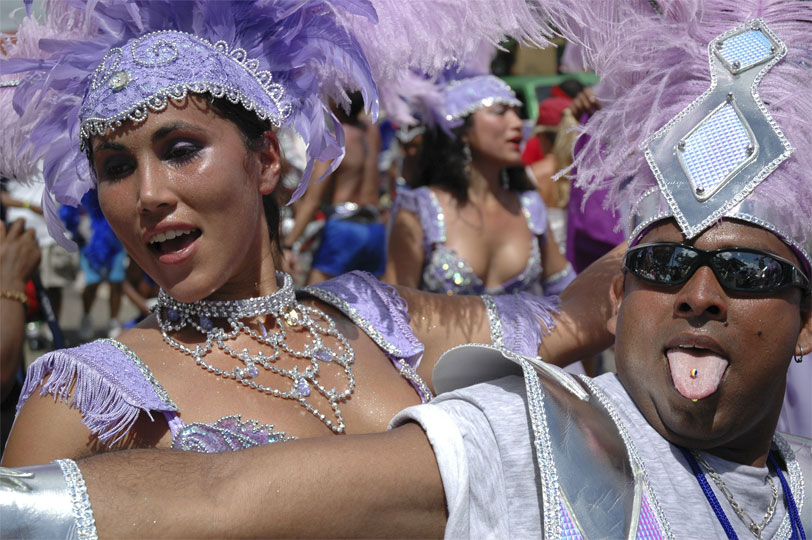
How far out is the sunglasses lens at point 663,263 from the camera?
5.42ft

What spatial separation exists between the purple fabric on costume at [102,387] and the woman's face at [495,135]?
3.16 meters

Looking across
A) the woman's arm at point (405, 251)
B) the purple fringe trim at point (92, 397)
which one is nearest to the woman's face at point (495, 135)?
the woman's arm at point (405, 251)

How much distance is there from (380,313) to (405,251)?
7.41ft

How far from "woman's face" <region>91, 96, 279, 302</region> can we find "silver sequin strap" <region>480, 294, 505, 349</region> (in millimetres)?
694

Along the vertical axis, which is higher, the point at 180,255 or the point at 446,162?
the point at 180,255

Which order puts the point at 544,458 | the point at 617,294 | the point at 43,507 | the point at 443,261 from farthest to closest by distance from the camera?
1. the point at 443,261
2. the point at 617,294
3. the point at 544,458
4. the point at 43,507

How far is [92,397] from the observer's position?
183 centimetres

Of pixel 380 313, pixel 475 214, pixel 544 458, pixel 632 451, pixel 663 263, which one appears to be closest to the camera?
pixel 544 458

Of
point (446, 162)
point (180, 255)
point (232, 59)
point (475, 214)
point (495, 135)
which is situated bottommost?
point (475, 214)

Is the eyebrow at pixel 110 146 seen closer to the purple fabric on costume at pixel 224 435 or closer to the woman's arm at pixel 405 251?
the purple fabric on costume at pixel 224 435

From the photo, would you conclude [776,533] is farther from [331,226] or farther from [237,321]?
[331,226]

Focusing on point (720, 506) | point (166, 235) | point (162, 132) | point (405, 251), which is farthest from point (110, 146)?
point (405, 251)

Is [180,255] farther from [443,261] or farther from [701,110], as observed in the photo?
[443,261]

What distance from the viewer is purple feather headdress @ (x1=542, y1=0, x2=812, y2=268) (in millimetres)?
1676
